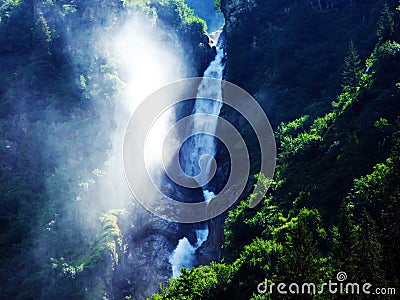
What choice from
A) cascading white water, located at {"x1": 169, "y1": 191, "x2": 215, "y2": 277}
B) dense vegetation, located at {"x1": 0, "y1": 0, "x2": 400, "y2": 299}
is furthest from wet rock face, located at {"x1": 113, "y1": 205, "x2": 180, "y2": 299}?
dense vegetation, located at {"x1": 0, "y1": 0, "x2": 400, "y2": 299}

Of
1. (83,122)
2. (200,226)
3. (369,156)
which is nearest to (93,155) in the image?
(83,122)

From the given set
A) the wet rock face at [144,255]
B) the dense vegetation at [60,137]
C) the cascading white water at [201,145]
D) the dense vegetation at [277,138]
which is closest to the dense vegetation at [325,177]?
the dense vegetation at [277,138]

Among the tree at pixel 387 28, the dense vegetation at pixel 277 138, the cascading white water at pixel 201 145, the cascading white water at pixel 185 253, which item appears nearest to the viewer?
the dense vegetation at pixel 277 138

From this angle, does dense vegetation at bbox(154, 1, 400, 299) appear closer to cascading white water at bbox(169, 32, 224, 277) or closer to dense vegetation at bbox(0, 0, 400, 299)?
dense vegetation at bbox(0, 0, 400, 299)

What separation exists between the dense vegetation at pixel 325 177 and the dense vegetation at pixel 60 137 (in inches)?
409

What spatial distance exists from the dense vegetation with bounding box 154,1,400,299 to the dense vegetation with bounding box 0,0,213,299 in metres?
10.4

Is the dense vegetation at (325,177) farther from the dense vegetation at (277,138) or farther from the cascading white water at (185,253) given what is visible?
the cascading white water at (185,253)

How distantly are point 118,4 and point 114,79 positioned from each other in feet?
43.3

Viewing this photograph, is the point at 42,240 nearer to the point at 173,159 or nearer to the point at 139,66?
the point at 173,159

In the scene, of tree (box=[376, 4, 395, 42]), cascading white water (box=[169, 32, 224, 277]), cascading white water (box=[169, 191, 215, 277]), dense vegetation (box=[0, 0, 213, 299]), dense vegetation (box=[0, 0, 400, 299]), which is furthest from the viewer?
cascading white water (box=[169, 32, 224, 277])

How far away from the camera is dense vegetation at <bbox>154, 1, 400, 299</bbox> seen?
2838cm

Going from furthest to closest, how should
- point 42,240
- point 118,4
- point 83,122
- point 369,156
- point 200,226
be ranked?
point 118,4 → point 83,122 → point 200,226 → point 42,240 → point 369,156

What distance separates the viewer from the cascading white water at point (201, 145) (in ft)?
166

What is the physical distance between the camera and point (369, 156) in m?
36.0
